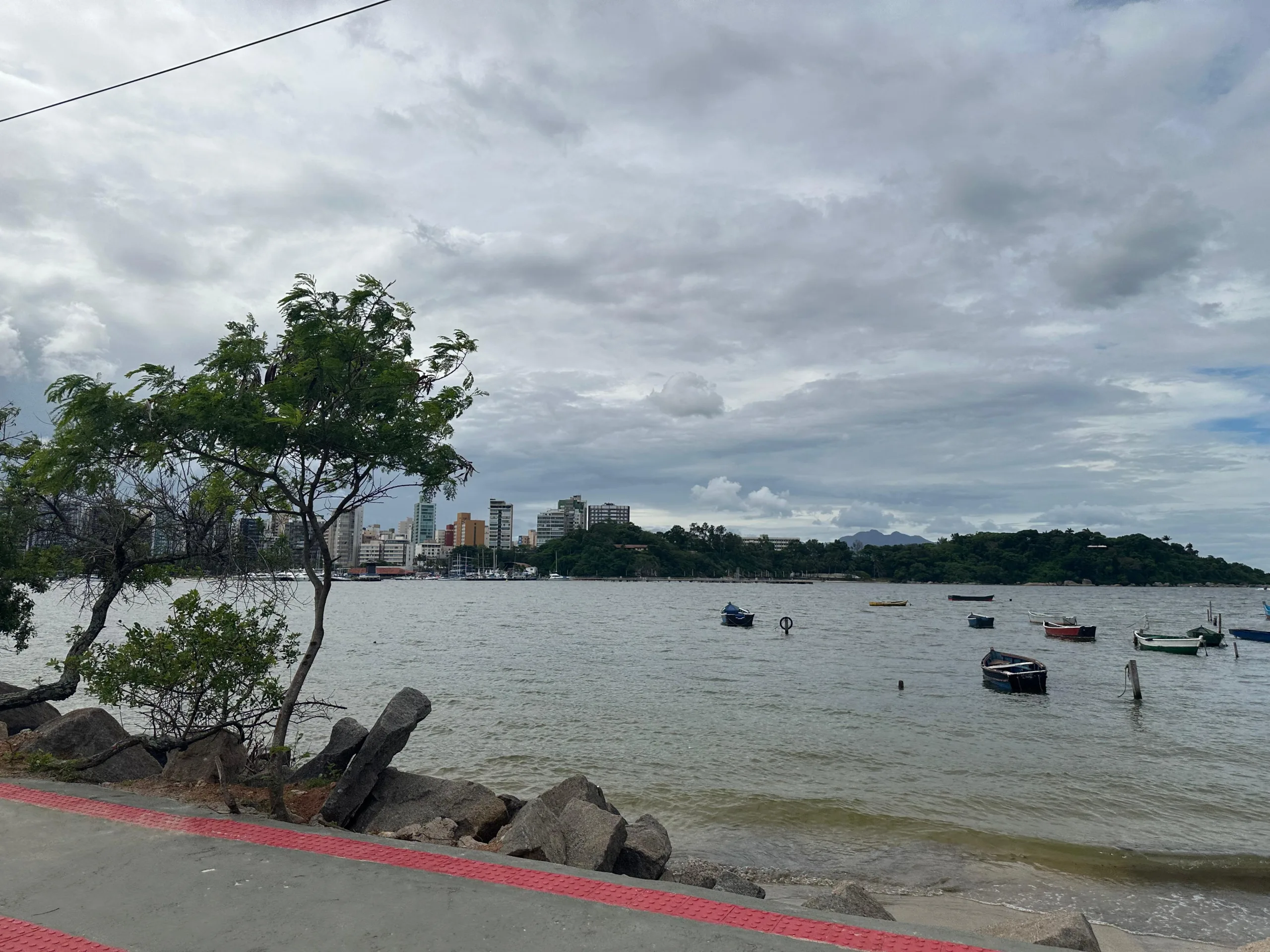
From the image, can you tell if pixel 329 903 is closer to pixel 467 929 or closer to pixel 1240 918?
pixel 467 929

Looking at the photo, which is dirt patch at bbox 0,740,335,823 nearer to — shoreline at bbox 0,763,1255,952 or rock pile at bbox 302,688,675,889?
shoreline at bbox 0,763,1255,952

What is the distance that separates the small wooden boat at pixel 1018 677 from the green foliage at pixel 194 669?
103 feet

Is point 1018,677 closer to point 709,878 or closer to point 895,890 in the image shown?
point 895,890

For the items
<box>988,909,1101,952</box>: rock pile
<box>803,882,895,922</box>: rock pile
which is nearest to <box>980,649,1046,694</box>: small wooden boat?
<box>803,882,895,922</box>: rock pile

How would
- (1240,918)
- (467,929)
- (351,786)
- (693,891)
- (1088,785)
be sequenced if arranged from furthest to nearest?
(1088,785)
(1240,918)
(351,786)
(693,891)
(467,929)

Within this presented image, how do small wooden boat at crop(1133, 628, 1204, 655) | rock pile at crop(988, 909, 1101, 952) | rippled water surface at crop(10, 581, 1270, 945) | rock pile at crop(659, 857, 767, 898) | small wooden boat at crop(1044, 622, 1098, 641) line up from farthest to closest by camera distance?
small wooden boat at crop(1044, 622, 1098, 641) → small wooden boat at crop(1133, 628, 1204, 655) → rippled water surface at crop(10, 581, 1270, 945) → rock pile at crop(659, 857, 767, 898) → rock pile at crop(988, 909, 1101, 952)

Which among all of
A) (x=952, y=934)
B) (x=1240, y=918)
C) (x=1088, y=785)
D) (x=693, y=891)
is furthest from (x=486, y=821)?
(x=1088, y=785)

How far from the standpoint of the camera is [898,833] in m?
14.2

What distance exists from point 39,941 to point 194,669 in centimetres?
399

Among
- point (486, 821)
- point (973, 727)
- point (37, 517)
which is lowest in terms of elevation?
point (973, 727)

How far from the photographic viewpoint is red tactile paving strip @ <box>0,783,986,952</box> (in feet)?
15.8

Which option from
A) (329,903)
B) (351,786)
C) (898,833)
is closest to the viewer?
(329,903)

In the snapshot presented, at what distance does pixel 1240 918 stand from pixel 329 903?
11.6 metres

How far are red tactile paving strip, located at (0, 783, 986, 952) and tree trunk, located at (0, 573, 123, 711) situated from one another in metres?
2.80
